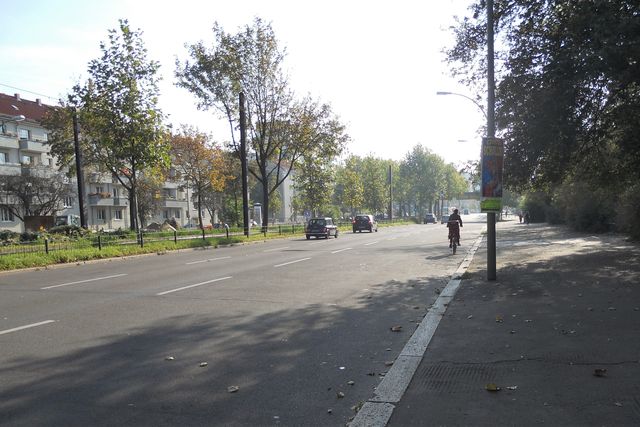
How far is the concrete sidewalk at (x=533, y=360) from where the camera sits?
4.08 metres

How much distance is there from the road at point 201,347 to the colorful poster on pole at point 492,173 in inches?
87.4

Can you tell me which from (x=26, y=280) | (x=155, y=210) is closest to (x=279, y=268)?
(x=26, y=280)

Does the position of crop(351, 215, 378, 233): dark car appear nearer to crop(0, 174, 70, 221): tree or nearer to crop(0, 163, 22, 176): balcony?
crop(0, 174, 70, 221): tree

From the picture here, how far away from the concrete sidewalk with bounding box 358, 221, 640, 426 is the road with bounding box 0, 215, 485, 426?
57 cm

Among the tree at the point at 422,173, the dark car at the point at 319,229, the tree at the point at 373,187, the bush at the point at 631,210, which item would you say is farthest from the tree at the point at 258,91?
the tree at the point at 422,173

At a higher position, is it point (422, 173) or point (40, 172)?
point (422, 173)

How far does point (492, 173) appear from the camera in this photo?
11461 mm

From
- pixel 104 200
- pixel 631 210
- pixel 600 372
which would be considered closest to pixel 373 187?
pixel 104 200

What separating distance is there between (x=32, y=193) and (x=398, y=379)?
49745 millimetres

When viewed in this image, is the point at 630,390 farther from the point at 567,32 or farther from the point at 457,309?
the point at 567,32

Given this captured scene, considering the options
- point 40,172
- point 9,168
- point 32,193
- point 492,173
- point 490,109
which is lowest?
point 492,173

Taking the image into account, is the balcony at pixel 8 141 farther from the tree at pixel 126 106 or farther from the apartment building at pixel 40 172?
the tree at pixel 126 106

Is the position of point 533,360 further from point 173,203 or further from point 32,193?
point 173,203

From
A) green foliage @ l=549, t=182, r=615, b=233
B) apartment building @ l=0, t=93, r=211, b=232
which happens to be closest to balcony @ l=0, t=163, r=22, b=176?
apartment building @ l=0, t=93, r=211, b=232
